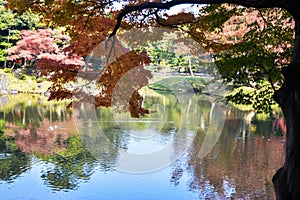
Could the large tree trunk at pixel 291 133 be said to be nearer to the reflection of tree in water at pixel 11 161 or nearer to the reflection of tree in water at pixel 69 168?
the reflection of tree in water at pixel 69 168

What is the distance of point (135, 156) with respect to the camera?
7035 mm

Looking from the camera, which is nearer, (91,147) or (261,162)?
(261,162)

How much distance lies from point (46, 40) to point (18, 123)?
25.1 feet

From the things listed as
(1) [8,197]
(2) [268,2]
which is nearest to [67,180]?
(1) [8,197]

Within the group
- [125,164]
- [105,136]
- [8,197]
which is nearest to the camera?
[8,197]

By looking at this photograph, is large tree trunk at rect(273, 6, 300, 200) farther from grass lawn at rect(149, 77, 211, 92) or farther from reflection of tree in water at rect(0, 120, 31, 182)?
grass lawn at rect(149, 77, 211, 92)

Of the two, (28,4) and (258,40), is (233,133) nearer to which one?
(258,40)

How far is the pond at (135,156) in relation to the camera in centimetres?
→ 504

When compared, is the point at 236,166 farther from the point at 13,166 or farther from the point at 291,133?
the point at 291,133

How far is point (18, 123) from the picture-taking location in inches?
391

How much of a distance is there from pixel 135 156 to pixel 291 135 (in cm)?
514

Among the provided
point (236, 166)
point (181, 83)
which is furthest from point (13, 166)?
point (181, 83)

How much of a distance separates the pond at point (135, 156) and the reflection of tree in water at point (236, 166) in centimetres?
1

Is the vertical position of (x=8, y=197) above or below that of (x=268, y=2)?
below
